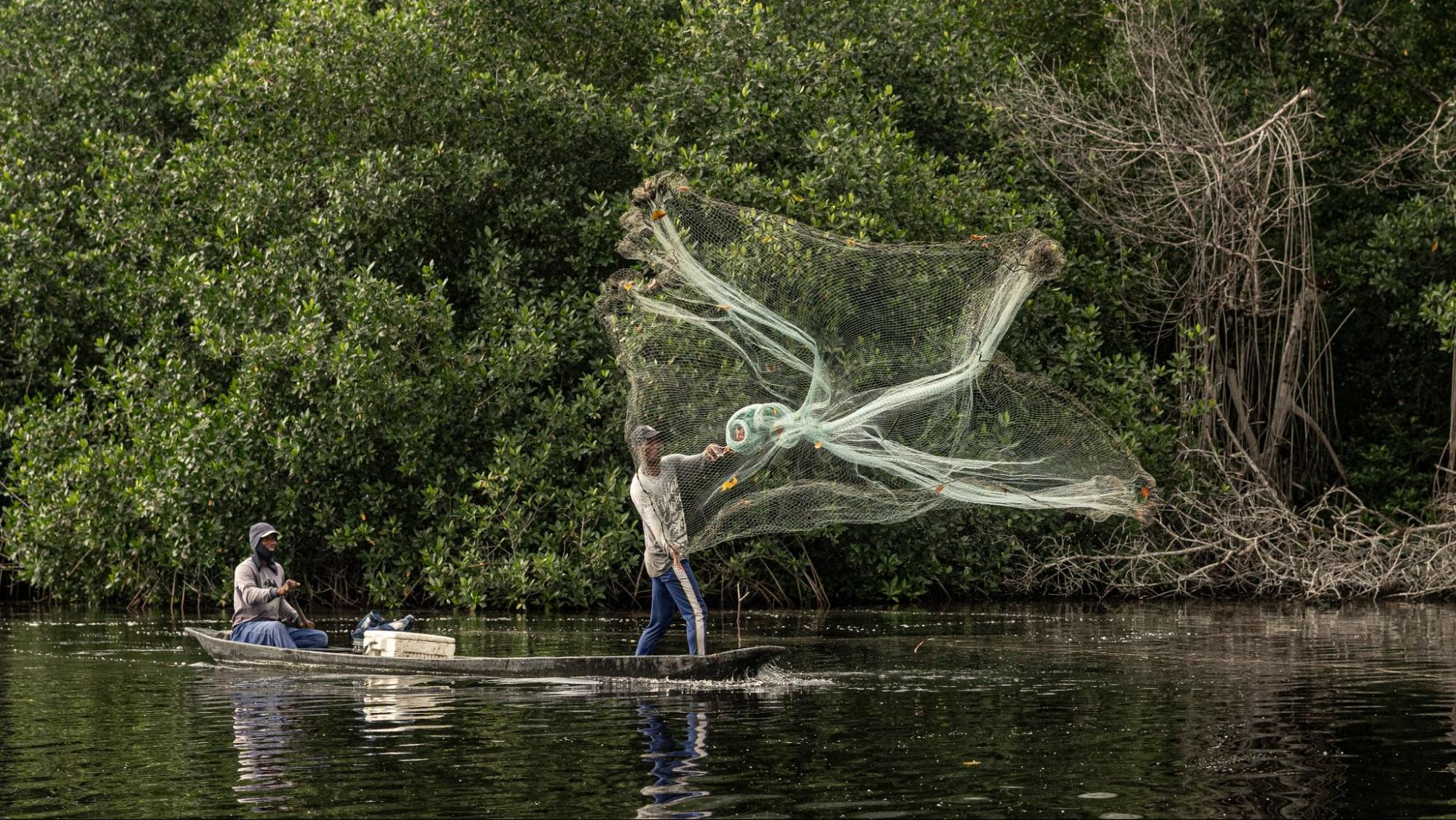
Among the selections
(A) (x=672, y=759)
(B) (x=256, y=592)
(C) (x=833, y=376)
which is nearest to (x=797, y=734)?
(A) (x=672, y=759)

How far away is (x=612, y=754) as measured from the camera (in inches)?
433

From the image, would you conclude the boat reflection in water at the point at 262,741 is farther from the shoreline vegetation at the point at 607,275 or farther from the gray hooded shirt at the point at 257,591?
the shoreline vegetation at the point at 607,275

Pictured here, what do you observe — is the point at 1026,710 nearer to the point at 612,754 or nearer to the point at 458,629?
the point at 612,754

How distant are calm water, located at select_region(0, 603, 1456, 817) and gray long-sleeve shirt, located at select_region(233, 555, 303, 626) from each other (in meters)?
0.60

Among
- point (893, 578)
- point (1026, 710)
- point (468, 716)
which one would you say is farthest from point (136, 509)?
point (1026, 710)

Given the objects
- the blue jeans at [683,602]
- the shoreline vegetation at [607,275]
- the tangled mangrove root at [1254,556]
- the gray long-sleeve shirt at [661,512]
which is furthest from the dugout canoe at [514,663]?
the tangled mangrove root at [1254,556]

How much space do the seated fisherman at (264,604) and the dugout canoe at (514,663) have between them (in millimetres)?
206

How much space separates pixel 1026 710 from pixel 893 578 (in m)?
12.6

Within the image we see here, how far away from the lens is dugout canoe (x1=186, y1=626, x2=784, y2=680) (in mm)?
14523

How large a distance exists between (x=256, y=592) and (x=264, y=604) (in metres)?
0.20

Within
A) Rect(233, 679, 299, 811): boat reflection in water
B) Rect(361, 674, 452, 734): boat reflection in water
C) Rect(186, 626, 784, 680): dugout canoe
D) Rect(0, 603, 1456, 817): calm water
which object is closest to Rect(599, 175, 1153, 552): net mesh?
Rect(0, 603, 1456, 817): calm water

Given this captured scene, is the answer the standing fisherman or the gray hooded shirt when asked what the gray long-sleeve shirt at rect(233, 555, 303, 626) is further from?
the standing fisherman

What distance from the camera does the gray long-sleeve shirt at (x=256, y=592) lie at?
55.5 ft

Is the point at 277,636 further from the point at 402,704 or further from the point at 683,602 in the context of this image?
the point at 683,602
